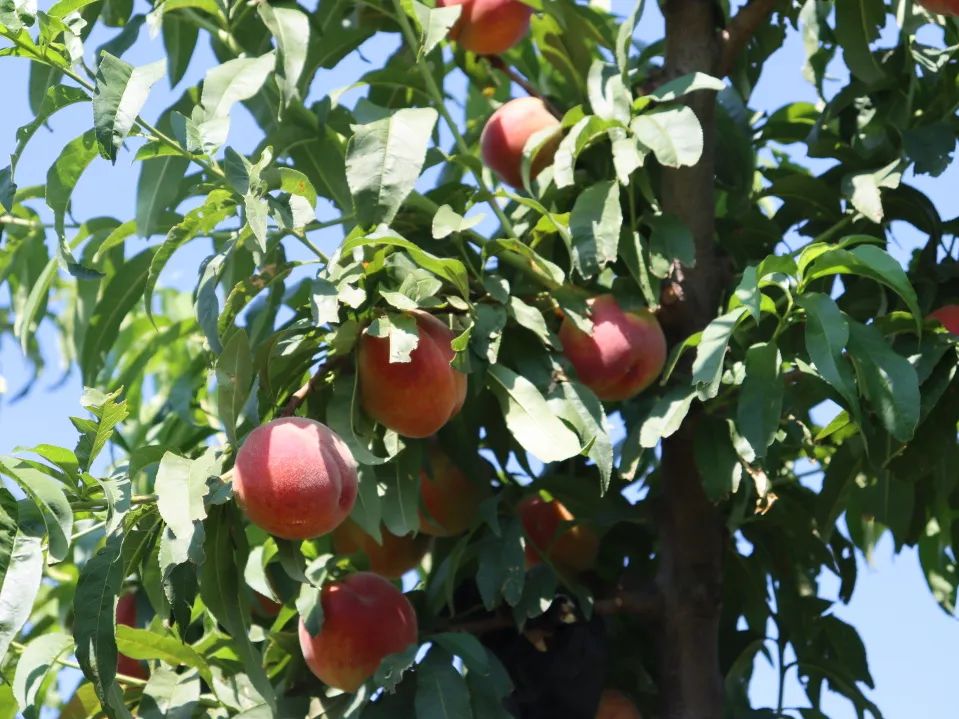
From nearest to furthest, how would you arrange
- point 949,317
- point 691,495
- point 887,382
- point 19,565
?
point 19,565
point 887,382
point 949,317
point 691,495

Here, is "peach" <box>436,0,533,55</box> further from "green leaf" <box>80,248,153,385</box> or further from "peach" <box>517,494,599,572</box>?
"peach" <box>517,494,599,572</box>

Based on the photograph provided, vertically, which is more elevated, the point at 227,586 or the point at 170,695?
the point at 227,586

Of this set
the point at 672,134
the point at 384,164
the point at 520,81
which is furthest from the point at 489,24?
the point at 384,164

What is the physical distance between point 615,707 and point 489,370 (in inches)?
19.7

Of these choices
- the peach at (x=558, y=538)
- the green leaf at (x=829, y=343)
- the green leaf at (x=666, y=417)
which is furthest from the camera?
the peach at (x=558, y=538)

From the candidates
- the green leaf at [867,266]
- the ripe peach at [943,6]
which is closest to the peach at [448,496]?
the green leaf at [867,266]

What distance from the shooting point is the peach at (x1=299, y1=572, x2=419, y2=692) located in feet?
5.61

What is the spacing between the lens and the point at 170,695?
5.55 ft

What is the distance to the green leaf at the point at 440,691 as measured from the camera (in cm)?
153

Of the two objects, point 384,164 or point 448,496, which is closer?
point 384,164

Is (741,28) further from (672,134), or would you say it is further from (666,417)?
(666,417)

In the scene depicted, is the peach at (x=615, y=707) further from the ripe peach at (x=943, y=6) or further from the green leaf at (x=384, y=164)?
the ripe peach at (x=943, y=6)

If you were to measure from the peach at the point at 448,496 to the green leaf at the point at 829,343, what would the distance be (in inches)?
20.1

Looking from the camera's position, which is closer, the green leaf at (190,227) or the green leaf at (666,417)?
the green leaf at (190,227)
